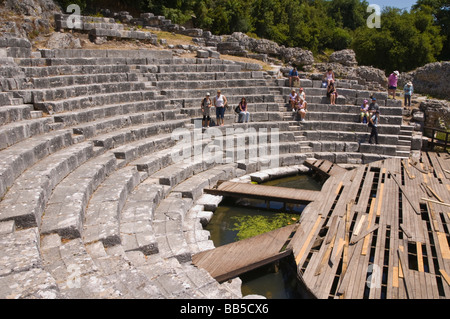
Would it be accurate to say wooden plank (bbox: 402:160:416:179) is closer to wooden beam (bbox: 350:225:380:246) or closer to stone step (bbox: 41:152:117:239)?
wooden beam (bbox: 350:225:380:246)

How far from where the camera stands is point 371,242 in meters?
6.20

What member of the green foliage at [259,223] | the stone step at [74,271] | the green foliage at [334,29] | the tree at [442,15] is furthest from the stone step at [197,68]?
the tree at [442,15]

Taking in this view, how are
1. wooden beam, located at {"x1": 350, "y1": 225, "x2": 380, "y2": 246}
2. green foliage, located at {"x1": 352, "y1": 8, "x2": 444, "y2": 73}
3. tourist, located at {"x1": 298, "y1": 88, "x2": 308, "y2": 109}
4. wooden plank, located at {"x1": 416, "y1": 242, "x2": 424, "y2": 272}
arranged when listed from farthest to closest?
green foliage, located at {"x1": 352, "y1": 8, "x2": 444, "y2": 73}, tourist, located at {"x1": 298, "y1": 88, "x2": 308, "y2": 109}, wooden beam, located at {"x1": 350, "y1": 225, "x2": 380, "y2": 246}, wooden plank, located at {"x1": 416, "y1": 242, "x2": 424, "y2": 272}

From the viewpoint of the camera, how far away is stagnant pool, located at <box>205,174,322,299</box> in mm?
5785

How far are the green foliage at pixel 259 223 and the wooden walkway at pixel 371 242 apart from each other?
0.61m

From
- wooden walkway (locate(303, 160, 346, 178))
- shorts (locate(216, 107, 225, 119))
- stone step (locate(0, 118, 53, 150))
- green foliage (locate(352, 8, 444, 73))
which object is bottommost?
wooden walkway (locate(303, 160, 346, 178))

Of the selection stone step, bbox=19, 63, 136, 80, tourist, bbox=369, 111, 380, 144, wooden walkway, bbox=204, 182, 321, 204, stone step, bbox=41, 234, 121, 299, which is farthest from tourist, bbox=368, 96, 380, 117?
stone step, bbox=41, 234, 121, 299

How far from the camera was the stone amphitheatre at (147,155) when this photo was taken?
442 cm

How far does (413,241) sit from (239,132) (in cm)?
646

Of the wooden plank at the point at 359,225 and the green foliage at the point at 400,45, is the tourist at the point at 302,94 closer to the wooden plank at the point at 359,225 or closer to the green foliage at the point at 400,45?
the wooden plank at the point at 359,225

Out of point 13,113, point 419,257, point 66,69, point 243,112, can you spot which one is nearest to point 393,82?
point 243,112

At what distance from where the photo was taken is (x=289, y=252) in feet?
20.0

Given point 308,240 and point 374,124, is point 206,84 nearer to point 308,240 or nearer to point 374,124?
point 374,124
